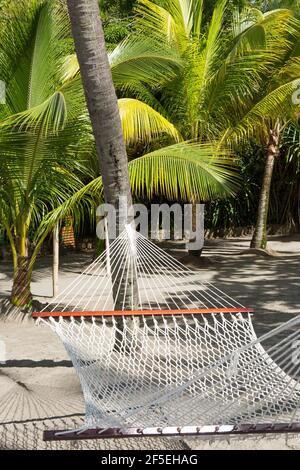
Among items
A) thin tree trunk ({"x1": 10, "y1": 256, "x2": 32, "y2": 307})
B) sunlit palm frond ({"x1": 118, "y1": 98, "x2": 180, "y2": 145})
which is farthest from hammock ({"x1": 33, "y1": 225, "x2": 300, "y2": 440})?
sunlit palm frond ({"x1": 118, "y1": 98, "x2": 180, "y2": 145})

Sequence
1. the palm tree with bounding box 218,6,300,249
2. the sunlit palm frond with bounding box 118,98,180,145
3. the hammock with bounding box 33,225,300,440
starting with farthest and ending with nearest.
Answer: the palm tree with bounding box 218,6,300,249, the sunlit palm frond with bounding box 118,98,180,145, the hammock with bounding box 33,225,300,440

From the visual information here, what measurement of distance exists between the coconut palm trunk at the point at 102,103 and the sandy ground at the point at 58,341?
893 millimetres

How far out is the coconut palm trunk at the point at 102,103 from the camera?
529cm

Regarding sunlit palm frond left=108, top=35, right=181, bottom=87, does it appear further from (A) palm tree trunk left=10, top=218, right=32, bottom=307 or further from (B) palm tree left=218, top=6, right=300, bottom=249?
(B) palm tree left=218, top=6, right=300, bottom=249

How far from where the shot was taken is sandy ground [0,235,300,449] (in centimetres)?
475

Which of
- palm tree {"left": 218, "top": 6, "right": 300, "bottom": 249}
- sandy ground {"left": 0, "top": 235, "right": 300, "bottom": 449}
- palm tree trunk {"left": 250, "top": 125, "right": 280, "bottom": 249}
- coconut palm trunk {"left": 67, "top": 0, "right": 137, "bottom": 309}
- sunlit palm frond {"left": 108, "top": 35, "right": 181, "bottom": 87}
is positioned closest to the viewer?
sandy ground {"left": 0, "top": 235, "right": 300, "bottom": 449}

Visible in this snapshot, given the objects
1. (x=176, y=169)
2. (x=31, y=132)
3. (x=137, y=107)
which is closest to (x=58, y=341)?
(x=31, y=132)

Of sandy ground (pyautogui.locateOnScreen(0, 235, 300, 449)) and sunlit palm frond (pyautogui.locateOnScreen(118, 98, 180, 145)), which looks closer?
sandy ground (pyautogui.locateOnScreen(0, 235, 300, 449))

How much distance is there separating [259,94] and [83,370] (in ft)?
23.5

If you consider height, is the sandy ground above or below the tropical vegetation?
below

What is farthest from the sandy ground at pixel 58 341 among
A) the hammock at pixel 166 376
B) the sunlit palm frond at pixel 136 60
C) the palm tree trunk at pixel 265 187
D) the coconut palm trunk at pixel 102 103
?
the sunlit palm frond at pixel 136 60

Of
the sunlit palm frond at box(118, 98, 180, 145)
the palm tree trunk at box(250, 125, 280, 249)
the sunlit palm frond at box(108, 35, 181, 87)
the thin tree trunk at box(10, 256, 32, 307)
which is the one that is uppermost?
the sunlit palm frond at box(108, 35, 181, 87)

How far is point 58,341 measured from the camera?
6.66 m

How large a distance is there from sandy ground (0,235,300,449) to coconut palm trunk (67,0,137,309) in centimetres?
89
